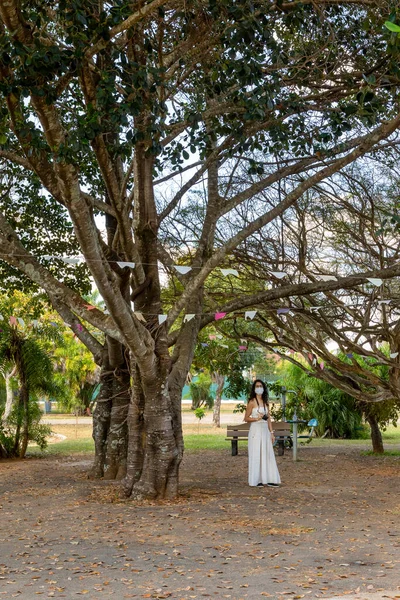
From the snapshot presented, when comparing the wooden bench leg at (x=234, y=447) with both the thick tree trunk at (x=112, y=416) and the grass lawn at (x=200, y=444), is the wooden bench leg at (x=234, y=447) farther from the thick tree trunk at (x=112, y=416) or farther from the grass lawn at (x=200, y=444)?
the thick tree trunk at (x=112, y=416)

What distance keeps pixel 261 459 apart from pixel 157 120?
5.74 meters

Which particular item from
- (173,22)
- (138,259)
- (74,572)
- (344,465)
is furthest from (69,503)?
(344,465)

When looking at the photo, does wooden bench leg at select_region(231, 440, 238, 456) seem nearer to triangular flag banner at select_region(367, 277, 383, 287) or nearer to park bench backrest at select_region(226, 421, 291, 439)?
park bench backrest at select_region(226, 421, 291, 439)

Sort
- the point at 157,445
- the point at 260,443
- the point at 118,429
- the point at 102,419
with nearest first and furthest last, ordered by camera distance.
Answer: the point at 157,445
the point at 260,443
the point at 118,429
the point at 102,419

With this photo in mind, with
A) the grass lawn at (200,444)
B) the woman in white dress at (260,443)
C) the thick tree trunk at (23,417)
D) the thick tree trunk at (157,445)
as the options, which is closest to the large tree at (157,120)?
the thick tree trunk at (157,445)

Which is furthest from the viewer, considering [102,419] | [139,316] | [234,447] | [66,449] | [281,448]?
[66,449]

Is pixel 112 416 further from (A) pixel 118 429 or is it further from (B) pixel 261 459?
(B) pixel 261 459

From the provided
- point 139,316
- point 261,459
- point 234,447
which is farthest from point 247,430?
point 139,316

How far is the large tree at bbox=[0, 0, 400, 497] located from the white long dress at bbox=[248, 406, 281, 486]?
6.68ft

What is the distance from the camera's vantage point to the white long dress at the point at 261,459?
1256 centimetres

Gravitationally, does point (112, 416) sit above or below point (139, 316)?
below

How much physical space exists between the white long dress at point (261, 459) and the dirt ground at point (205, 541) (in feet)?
1.05

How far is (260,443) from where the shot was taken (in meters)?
12.7

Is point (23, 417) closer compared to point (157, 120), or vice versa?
point (157, 120)
